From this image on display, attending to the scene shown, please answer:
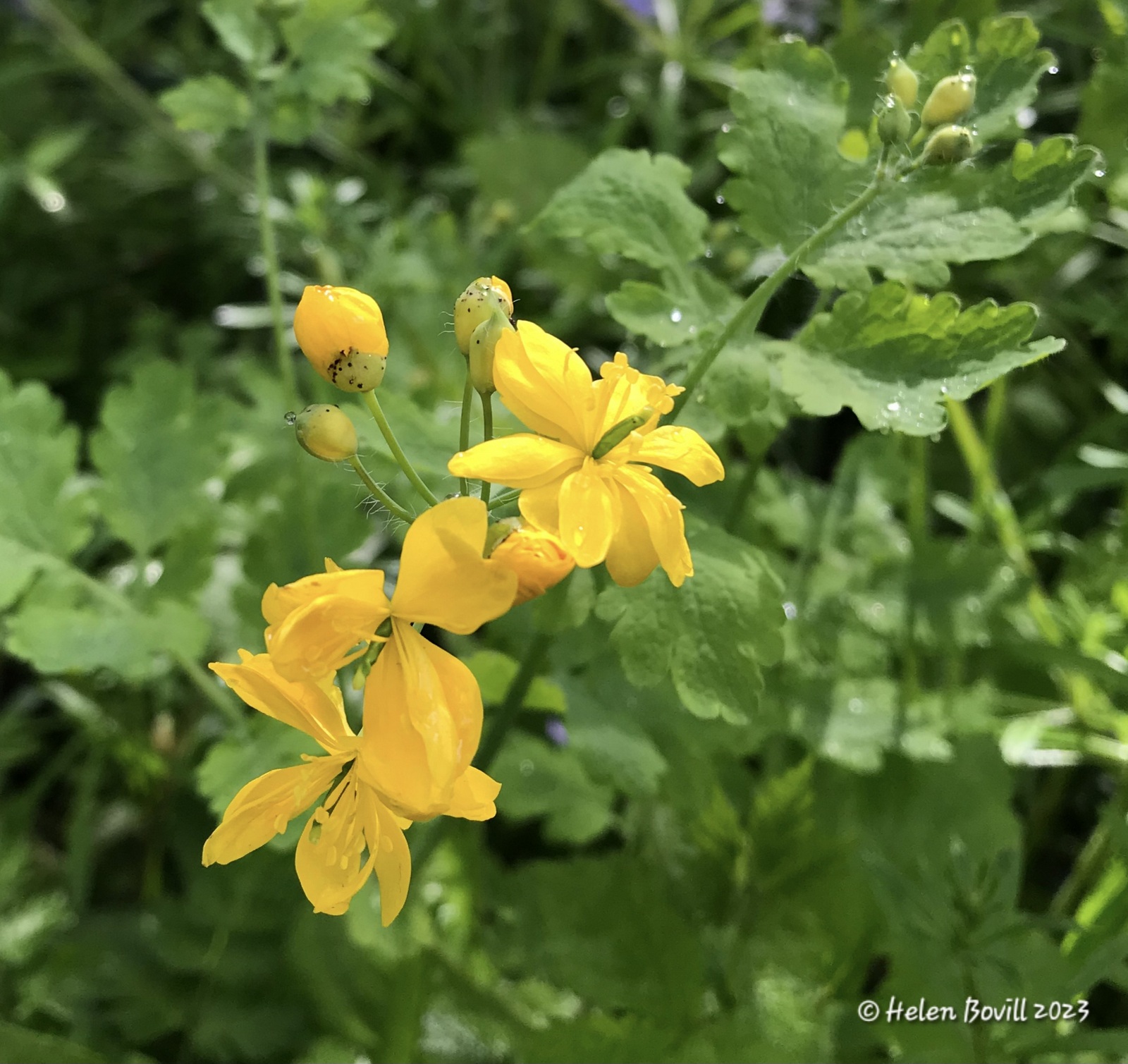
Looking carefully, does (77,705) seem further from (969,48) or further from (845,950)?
(969,48)

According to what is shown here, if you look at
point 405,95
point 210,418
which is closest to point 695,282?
point 210,418

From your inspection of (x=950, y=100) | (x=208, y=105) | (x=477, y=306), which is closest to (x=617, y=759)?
(x=477, y=306)

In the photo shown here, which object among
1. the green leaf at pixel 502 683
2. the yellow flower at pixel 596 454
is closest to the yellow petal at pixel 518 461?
the yellow flower at pixel 596 454

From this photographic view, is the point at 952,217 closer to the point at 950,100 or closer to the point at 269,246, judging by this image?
the point at 950,100

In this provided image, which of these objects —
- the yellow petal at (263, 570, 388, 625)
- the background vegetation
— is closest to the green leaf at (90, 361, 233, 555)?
the background vegetation

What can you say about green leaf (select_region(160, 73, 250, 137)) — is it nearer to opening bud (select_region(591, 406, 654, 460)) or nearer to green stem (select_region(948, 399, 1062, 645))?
opening bud (select_region(591, 406, 654, 460))

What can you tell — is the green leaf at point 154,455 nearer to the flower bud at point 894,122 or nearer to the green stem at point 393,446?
the green stem at point 393,446
